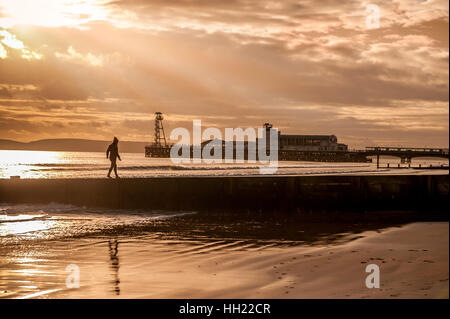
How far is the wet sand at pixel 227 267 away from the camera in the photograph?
24.6 ft

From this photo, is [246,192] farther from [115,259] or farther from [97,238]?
[115,259]

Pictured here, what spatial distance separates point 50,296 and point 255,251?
5045 mm

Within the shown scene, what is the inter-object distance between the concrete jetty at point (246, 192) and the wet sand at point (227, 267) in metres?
7.04

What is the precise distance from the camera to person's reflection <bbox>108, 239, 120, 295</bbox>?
7.83m

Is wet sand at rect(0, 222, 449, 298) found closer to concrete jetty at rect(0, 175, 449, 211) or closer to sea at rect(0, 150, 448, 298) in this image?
sea at rect(0, 150, 448, 298)

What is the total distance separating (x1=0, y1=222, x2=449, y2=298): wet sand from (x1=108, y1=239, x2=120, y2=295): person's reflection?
0.06 ft

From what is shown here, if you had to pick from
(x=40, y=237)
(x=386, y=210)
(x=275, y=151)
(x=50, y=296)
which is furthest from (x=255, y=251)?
(x=275, y=151)

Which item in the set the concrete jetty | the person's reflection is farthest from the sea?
the concrete jetty

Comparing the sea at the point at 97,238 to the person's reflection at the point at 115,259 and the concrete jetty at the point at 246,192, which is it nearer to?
the person's reflection at the point at 115,259

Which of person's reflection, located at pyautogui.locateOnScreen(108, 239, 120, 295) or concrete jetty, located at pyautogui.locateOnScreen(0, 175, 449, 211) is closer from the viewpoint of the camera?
person's reflection, located at pyautogui.locateOnScreen(108, 239, 120, 295)

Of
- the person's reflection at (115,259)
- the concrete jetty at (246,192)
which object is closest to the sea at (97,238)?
the person's reflection at (115,259)
